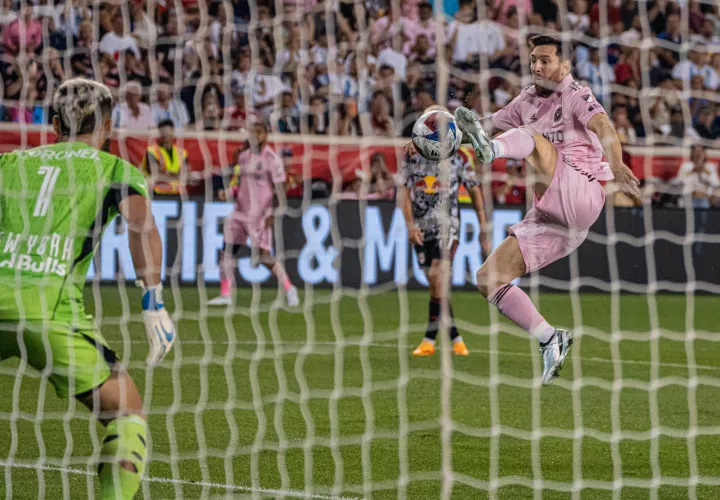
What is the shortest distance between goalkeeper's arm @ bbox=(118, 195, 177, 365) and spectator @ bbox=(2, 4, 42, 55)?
31.3ft

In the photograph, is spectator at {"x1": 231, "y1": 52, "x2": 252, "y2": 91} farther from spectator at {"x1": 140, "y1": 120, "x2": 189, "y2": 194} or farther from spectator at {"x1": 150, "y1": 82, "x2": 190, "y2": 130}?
spectator at {"x1": 140, "y1": 120, "x2": 189, "y2": 194}

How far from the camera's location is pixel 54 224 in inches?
179

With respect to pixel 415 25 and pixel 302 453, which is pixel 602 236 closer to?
pixel 415 25

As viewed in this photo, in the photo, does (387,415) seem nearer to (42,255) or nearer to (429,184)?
(429,184)

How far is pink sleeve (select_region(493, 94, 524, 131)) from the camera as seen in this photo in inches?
270

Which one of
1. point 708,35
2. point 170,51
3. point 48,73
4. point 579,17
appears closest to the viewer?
point 48,73

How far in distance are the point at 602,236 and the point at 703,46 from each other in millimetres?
2795

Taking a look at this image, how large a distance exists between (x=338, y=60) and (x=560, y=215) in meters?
8.84

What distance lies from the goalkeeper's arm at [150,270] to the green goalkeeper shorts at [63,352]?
0.66 ft

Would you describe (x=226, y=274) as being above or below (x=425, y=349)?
above

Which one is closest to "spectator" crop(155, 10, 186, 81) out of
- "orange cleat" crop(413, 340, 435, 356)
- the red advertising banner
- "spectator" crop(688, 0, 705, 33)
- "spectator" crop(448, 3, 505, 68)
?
the red advertising banner

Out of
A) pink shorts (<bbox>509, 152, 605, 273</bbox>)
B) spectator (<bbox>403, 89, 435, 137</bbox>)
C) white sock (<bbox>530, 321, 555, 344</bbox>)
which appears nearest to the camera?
pink shorts (<bbox>509, 152, 605, 273</bbox>)

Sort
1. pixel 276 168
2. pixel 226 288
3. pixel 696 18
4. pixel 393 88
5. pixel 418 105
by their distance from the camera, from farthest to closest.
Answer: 1. pixel 696 18
2. pixel 393 88
3. pixel 418 105
4. pixel 226 288
5. pixel 276 168

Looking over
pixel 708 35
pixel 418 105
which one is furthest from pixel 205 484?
pixel 708 35
